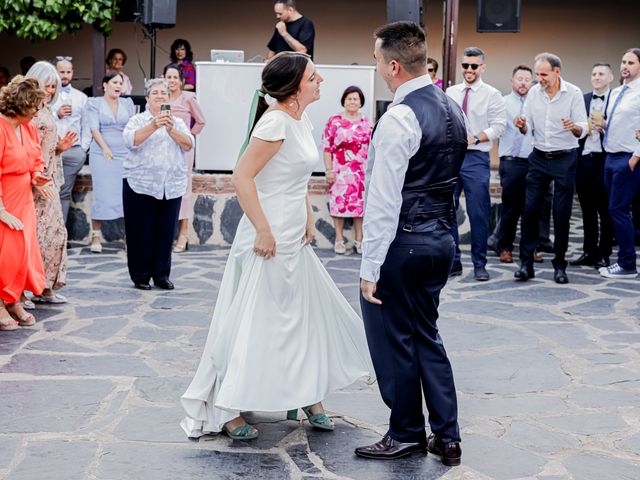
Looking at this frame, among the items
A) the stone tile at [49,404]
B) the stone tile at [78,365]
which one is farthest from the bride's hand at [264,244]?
the stone tile at [78,365]

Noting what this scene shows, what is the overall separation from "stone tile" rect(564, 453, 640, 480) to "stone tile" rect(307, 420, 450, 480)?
58 cm

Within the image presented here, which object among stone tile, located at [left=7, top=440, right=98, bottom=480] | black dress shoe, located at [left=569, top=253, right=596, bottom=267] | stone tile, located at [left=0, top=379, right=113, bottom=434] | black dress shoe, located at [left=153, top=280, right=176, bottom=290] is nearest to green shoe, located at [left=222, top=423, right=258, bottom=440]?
stone tile, located at [left=7, top=440, right=98, bottom=480]

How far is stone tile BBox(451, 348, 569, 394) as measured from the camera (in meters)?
5.54

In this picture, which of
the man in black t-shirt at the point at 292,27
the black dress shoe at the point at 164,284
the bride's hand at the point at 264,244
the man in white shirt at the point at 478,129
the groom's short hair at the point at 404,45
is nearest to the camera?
the groom's short hair at the point at 404,45

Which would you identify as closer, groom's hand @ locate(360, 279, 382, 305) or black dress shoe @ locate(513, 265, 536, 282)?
groom's hand @ locate(360, 279, 382, 305)

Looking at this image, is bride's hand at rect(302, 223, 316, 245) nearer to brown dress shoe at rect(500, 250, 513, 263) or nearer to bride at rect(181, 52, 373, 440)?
Answer: bride at rect(181, 52, 373, 440)

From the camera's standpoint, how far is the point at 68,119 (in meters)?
9.98

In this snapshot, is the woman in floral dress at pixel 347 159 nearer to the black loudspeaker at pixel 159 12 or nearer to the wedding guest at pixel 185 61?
the black loudspeaker at pixel 159 12

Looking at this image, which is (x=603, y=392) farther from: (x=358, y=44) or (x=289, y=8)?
(x=358, y=44)

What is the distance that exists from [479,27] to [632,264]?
3574 millimetres

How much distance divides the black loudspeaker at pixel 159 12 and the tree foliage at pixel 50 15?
130 centimetres

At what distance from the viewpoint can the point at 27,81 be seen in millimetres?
6492

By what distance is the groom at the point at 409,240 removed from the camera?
13.1ft

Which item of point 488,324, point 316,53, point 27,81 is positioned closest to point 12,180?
point 27,81
